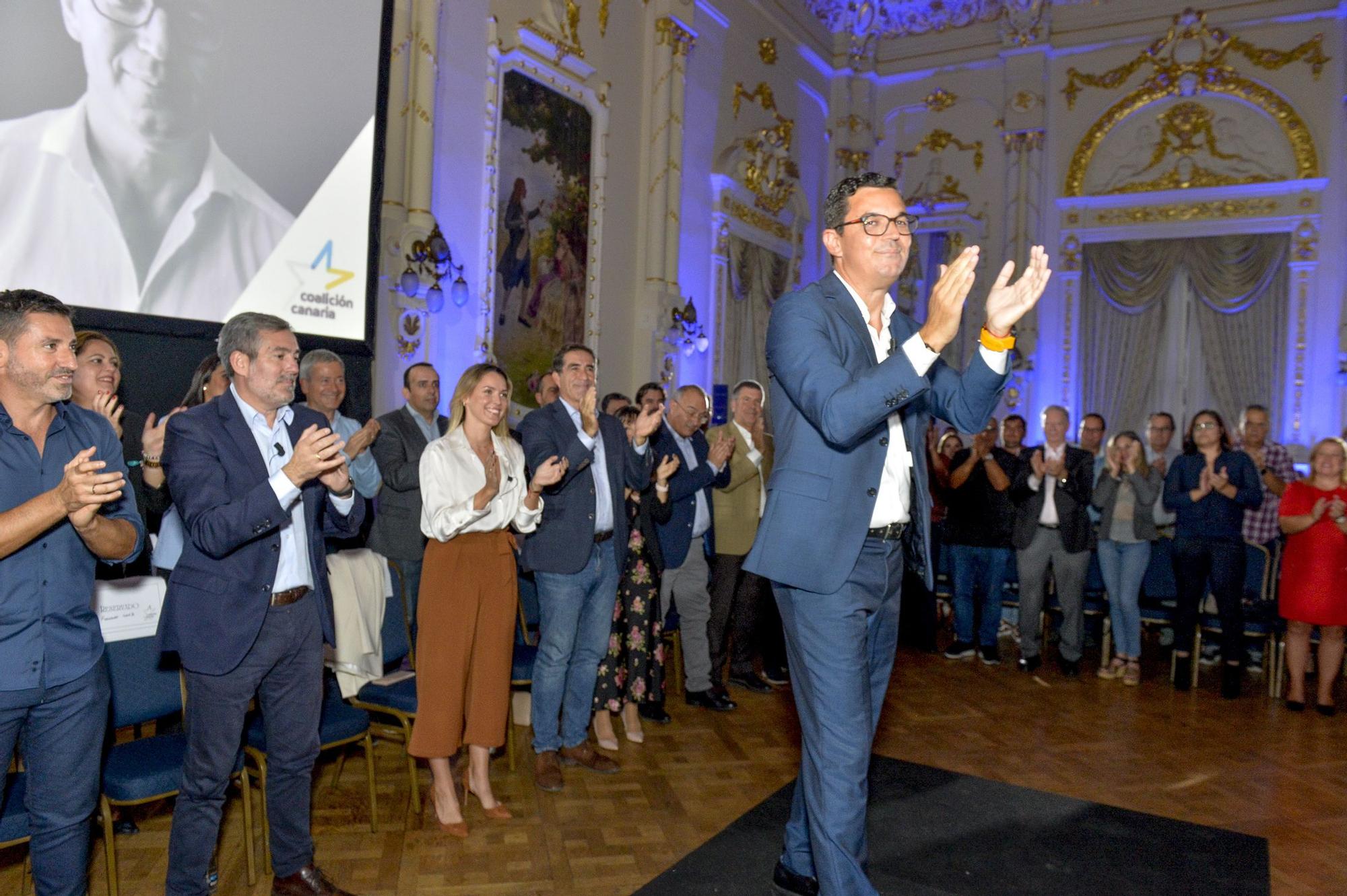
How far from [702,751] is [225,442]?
8.53 feet

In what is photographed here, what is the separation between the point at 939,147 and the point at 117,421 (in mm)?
10369

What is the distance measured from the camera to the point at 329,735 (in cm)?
317

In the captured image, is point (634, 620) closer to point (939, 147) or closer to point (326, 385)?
point (326, 385)

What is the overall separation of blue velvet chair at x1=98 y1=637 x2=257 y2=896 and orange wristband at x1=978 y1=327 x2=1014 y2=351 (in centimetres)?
232

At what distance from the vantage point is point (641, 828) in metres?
3.44

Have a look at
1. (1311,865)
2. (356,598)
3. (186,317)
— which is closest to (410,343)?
(186,317)

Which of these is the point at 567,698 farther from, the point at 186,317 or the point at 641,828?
the point at 186,317

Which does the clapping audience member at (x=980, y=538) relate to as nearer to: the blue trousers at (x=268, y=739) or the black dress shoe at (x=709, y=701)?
the black dress shoe at (x=709, y=701)

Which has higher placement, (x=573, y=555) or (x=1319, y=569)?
(x=573, y=555)

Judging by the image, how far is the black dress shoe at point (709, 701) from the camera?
5.03 meters

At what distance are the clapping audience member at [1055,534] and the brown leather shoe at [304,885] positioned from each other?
4.87m

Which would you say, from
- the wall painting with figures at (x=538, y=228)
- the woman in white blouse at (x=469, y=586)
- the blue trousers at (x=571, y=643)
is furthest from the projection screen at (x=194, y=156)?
the blue trousers at (x=571, y=643)

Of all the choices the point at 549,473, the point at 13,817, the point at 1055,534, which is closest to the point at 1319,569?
the point at 1055,534

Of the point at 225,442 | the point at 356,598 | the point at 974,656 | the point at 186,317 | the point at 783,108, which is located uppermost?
the point at 783,108
